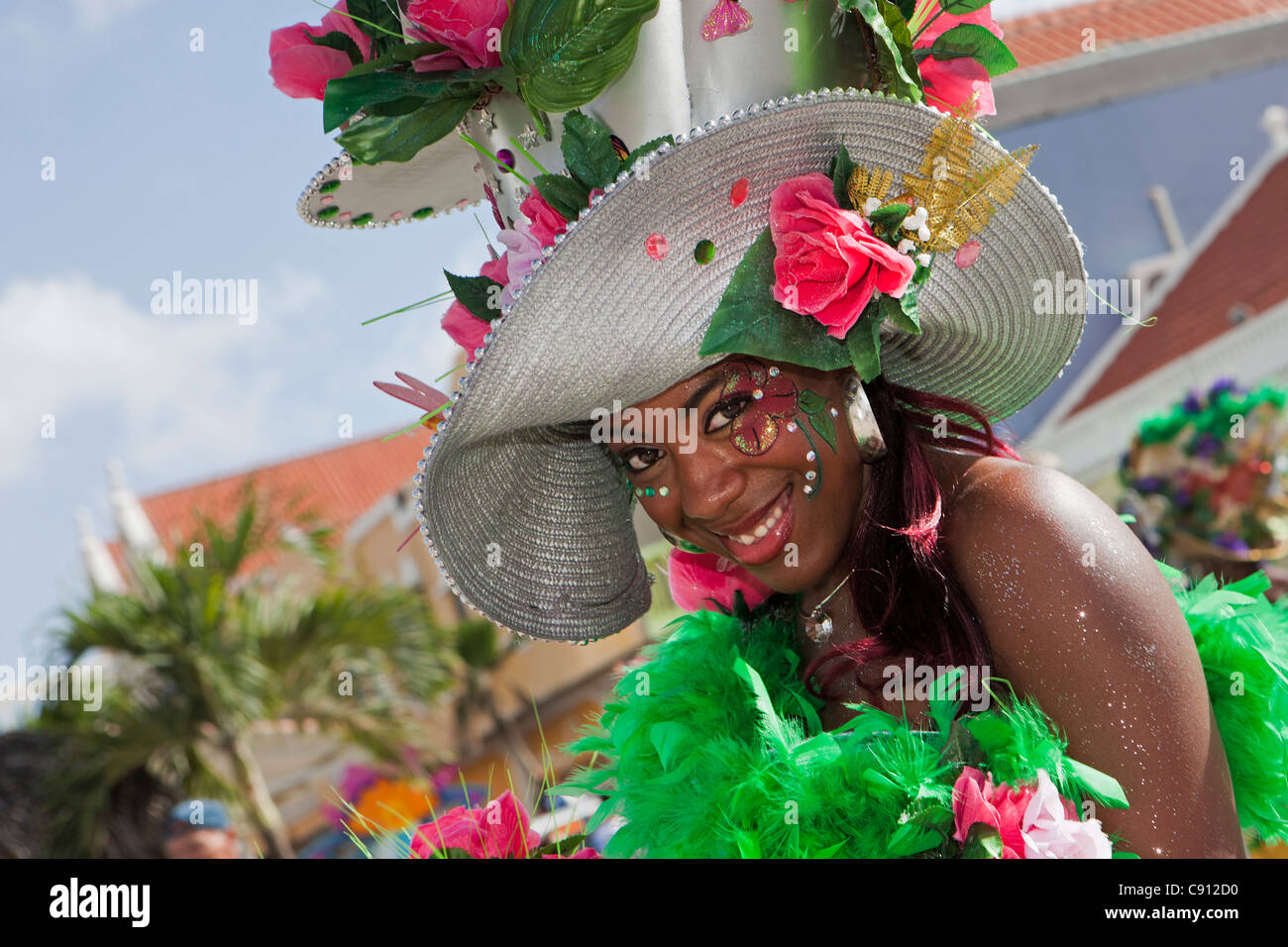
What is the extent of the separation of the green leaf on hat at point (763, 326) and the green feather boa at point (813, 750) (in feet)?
1.77

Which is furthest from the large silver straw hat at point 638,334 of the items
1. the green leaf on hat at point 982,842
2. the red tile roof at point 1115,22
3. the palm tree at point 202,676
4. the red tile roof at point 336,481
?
the red tile roof at point 336,481

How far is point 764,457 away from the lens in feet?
6.85

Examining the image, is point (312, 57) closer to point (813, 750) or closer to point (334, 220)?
point (334, 220)

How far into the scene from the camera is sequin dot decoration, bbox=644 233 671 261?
6.49ft

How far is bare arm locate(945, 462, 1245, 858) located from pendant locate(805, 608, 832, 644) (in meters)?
0.41

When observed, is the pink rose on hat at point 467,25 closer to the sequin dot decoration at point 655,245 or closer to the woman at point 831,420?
the woman at point 831,420

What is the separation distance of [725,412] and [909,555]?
396 mm

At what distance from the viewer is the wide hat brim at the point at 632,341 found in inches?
76.6

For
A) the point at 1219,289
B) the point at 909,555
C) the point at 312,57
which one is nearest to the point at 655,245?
the point at 909,555

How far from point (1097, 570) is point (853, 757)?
0.46m

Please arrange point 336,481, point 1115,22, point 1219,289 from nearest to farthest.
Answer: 1. point 1219,289
2. point 1115,22
3. point 336,481

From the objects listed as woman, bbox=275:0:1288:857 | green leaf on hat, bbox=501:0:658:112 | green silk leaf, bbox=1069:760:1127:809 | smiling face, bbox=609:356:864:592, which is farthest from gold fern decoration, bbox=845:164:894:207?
green silk leaf, bbox=1069:760:1127:809
